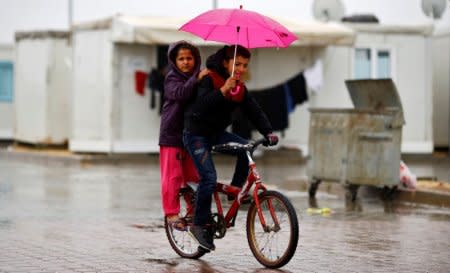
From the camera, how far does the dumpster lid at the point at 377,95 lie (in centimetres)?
1554

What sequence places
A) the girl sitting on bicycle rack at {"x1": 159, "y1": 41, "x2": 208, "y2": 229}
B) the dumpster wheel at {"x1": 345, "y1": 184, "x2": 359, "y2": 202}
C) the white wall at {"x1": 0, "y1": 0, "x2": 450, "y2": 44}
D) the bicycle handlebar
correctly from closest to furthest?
1. the bicycle handlebar
2. the girl sitting on bicycle rack at {"x1": 159, "y1": 41, "x2": 208, "y2": 229}
3. the dumpster wheel at {"x1": 345, "y1": 184, "x2": 359, "y2": 202}
4. the white wall at {"x1": 0, "y1": 0, "x2": 450, "y2": 44}

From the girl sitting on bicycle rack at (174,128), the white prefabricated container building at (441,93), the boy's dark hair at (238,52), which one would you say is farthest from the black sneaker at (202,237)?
the white prefabricated container building at (441,93)

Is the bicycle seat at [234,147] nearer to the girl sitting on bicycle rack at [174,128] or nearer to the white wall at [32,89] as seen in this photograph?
the girl sitting on bicycle rack at [174,128]

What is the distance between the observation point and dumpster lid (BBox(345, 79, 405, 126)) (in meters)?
15.5

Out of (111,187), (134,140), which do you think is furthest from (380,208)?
(134,140)

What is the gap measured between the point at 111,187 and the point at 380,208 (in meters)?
4.63

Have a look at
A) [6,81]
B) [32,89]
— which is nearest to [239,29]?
[32,89]

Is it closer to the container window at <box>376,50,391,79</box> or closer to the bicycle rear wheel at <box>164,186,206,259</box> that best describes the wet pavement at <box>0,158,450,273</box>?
the bicycle rear wheel at <box>164,186,206,259</box>

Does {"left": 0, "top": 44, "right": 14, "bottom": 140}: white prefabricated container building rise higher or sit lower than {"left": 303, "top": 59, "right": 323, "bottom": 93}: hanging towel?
lower

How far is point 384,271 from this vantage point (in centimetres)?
880

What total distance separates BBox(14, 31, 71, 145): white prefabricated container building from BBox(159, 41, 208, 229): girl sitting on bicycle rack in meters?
17.9

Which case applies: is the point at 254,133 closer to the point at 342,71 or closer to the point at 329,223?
the point at 342,71

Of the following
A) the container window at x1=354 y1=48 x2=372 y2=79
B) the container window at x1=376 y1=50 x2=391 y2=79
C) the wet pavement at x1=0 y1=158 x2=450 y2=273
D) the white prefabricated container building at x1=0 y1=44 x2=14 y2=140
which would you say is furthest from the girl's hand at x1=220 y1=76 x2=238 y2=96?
the white prefabricated container building at x1=0 y1=44 x2=14 y2=140

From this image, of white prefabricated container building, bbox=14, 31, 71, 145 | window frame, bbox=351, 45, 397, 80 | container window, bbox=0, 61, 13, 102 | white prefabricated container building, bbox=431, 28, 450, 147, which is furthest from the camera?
container window, bbox=0, 61, 13, 102
